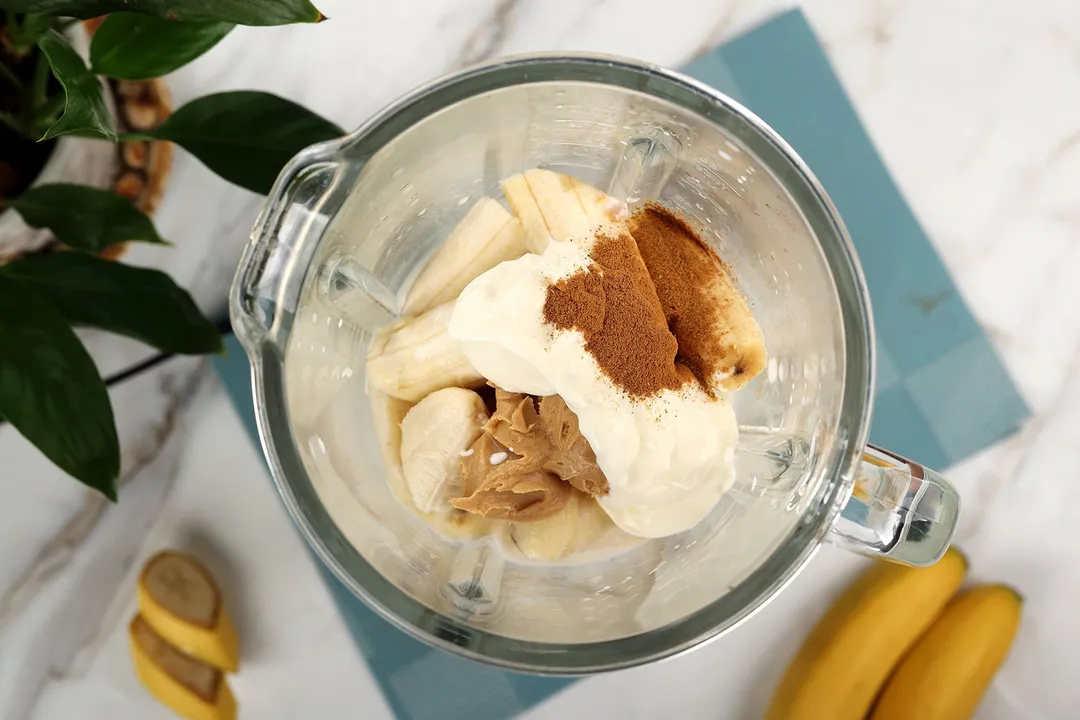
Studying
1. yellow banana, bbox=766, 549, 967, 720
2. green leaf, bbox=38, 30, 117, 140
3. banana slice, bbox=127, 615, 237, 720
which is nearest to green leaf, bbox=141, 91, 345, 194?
green leaf, bbox=38, 30, 117, 140

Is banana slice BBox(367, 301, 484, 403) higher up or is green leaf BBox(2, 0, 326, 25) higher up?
green leaf BBox(2, 0, 326, 25)

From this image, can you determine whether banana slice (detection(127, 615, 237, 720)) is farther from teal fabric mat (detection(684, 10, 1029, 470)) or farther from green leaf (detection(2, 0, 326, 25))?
teal fabric mat (detection(684, 10, 1029, 470))

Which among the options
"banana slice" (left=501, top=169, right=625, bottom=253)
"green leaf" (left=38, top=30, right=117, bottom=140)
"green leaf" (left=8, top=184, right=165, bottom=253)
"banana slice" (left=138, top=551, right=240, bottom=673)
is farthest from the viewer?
"banana slice" (left=138, top=551, right=240, bottom=673)

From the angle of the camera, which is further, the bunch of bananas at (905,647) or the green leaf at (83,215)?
the bunch of bananas at (905,647)

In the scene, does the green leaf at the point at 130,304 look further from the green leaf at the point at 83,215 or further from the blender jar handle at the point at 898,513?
the blender jar handle at the point at 898,513

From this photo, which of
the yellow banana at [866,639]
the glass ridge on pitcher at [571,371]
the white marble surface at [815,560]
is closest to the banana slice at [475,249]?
the glass ridge on pitcher at [571,371]

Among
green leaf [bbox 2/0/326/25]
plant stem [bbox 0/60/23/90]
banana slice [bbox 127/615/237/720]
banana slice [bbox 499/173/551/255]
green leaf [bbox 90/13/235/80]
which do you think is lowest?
banana slice [bbox 127/615/237/720]
